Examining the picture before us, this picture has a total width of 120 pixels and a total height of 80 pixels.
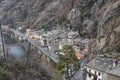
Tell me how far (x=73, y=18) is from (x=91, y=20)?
9.90 m

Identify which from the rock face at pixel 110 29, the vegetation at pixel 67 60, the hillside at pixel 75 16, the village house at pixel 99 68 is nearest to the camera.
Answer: the vegetation at pixel 67 60

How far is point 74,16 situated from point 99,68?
48.1 meters

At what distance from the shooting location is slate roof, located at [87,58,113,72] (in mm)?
36362

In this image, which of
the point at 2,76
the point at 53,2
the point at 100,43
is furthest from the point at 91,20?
the point at 2,76

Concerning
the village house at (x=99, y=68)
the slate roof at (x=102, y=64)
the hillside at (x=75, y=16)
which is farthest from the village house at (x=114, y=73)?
the hillside at (x=75, y=16)

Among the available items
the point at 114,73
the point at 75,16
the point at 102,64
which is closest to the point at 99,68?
the point at 102,64

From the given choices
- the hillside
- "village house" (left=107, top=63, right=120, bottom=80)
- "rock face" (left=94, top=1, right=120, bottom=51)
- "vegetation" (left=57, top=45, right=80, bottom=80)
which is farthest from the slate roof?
"rock face" (left=94, top=1, right=120, bottom=51)

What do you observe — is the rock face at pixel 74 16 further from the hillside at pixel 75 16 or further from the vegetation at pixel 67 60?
the vegetation at pixel 67 60

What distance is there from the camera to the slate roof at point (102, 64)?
36.4 metres

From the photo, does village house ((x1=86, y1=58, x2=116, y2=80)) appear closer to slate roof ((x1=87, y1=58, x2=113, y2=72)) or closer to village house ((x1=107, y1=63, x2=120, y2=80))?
slate roof ((x1=87, y1=58, x2=113, y2=72))

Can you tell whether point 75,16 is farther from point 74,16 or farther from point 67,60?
point 67,60

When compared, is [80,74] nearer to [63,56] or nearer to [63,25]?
[63,56]

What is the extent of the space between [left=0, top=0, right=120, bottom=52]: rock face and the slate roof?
326 inches

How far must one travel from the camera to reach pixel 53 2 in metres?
103
